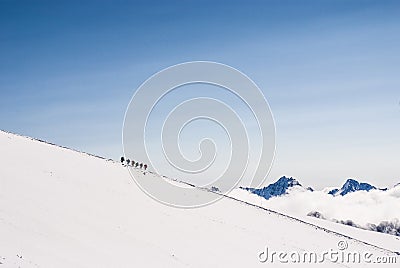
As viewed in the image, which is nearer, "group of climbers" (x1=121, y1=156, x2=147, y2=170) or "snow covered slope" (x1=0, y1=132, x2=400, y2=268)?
"snow covered slope" (x1=0, y1=132, x2=400, y2=268)

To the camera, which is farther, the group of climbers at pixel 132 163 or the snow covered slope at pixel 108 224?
the group of climbers at pixel 132 163

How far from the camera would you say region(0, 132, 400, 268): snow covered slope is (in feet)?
91.3

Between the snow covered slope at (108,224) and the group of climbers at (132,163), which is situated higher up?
the group of climbers at (132,163)

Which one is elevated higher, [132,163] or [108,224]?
[132,163]

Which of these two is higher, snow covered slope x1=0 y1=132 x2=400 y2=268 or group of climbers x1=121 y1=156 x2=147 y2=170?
group of climbers x1=121 y1=156 x2=147 y2=170

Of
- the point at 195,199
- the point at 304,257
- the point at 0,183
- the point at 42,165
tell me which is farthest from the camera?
the point at 195,199

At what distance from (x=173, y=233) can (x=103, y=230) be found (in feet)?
26.0

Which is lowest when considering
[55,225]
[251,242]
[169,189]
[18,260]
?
[18,260]

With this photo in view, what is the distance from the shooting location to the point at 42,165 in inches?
1986

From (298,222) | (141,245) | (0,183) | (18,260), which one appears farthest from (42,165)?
(298,222)

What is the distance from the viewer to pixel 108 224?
1436 inches

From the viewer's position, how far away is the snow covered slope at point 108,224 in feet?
91.3

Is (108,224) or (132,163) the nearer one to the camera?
(108,224)

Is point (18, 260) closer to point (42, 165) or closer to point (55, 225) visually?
point (55, 225)
